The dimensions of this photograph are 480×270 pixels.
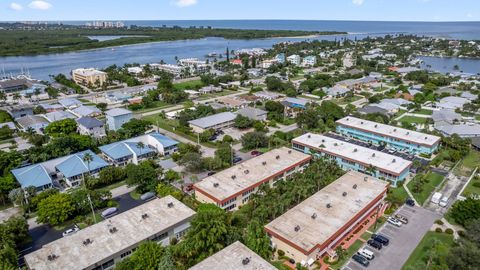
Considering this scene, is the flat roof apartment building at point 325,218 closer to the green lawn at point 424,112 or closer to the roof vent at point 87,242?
the roof vent at point 87,242

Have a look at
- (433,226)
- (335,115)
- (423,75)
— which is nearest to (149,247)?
(433,226)

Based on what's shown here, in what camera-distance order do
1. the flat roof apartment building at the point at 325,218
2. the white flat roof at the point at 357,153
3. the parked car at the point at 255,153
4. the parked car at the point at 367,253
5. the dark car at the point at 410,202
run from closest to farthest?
the flat roof apartment building at the point at 325,218 < the parked car at the point at 367,253 < the dark car at the point at 410,202 < the white flat roof at the point at 357,153 < the parked car at the point at 255,153

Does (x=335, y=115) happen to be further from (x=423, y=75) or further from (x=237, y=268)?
(x=423, y=75)

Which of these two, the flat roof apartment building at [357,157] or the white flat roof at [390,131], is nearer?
the flat roof apartment building at [357,157]

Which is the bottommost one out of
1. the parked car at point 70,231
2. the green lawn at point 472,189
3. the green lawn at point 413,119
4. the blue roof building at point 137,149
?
the parked car at point 70,231

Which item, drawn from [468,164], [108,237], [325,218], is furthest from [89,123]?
[468,164]

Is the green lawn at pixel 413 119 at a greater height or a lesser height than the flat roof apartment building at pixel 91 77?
lesser

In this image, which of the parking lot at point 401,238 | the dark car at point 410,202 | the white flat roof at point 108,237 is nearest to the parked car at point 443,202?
the parking lot at point 401,238

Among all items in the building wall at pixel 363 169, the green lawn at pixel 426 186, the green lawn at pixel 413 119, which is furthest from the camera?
the green lawn at pixel 413 119
